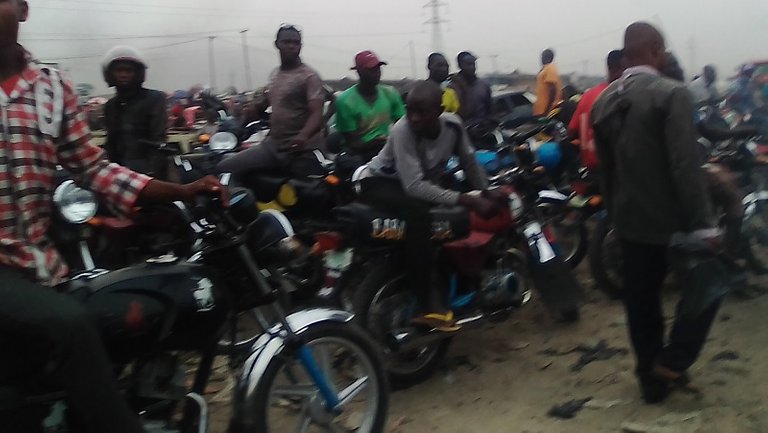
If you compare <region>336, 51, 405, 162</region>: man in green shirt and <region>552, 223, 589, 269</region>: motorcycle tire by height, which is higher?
Result: <region>336, 51, 405, 162</region>: man in green shirt

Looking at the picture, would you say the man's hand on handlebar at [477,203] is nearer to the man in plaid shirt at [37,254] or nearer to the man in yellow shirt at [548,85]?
the man in plaid shirt at [37,254]

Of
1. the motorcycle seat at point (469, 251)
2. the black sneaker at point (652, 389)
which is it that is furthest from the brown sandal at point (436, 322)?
the black sneaker at point (652, 389)

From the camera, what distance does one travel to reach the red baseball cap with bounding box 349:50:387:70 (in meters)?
5.64

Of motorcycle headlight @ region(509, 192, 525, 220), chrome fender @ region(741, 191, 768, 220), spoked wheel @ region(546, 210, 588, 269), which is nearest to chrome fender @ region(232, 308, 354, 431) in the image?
motorcycle headlight @ region(509, 192, 525, 220)

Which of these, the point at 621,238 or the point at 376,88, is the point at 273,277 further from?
the point at 376,88

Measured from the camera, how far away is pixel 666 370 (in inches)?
134

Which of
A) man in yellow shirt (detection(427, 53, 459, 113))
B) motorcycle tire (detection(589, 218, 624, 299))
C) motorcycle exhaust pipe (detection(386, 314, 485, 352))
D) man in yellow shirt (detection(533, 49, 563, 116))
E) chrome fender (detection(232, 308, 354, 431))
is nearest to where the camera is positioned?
chrome fender (detection(232, 308, 354, 431))

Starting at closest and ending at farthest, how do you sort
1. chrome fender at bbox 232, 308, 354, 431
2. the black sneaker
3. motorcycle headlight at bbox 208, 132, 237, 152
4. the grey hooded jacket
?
chrome fender at bbox 232, 308, 354, 431, the grey hooded jacket, the black sneaker, motorcycle headlight at bbox 208, 132, 237, 152

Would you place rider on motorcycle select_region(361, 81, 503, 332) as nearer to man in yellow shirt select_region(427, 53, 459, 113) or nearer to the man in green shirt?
the man in green shirt

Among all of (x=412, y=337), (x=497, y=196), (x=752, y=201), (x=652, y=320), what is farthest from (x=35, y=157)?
(x=752, y=201)

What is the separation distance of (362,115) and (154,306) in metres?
3.46

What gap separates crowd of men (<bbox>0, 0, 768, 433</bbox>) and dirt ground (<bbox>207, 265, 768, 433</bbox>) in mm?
197

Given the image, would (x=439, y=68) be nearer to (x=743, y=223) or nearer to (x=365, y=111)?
(x=365, y=111)

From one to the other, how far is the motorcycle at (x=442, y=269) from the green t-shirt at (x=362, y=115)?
1.53 meters
